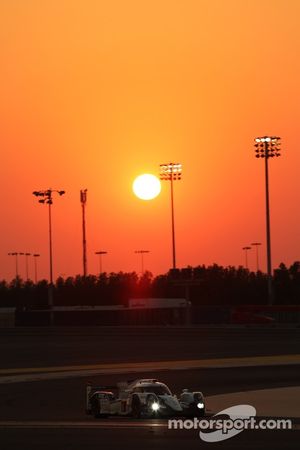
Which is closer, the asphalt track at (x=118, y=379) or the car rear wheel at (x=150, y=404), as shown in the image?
the asphalt track at (x=118, y=379)

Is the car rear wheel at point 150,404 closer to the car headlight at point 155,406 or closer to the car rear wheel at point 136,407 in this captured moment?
the car headlight at point 155,406

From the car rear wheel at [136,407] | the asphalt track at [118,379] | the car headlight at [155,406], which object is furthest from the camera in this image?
the car rear wheel at [136,407]

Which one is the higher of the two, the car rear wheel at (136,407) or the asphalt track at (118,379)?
the car rear wheel at (136,407)

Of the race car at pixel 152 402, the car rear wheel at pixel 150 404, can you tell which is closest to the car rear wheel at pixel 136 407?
the race car at pixel 152 402

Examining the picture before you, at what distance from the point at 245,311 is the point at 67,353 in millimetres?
52272

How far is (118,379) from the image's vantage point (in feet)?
143

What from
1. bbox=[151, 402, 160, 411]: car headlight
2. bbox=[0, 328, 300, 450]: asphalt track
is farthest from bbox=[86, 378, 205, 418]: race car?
bbox=[0, 328, 300, 450]: asphalt track

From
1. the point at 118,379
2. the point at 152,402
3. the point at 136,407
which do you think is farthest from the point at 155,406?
the point at 118,379

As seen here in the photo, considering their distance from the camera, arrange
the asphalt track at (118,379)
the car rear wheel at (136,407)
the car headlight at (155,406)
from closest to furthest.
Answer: the asphalt track at (118,379) → the car headlight at (155,406) → the car rear wheel at (136,407)

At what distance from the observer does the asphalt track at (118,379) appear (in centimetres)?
2230

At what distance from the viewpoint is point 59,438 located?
901 inches

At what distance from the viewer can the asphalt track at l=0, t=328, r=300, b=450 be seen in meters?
22.3

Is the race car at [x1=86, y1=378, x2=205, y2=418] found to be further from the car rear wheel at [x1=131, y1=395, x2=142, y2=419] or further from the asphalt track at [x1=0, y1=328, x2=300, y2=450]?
the asphalt track at [x1=0, y1=328, x2=300, y2=450]

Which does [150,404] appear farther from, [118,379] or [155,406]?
[118,379]
